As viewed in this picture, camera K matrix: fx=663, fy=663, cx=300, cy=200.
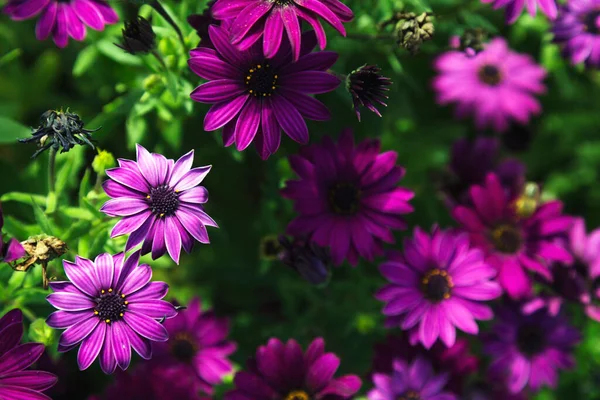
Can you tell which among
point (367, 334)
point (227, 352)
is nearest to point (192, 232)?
point (227, 352)

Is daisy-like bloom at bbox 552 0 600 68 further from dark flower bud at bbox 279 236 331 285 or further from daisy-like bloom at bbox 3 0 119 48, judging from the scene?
daisy-like bloom at bbox 3 0 119 48

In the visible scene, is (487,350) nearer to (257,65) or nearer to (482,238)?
(482,238)

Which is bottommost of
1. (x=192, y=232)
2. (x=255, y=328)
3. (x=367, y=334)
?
(x=255, y=328)

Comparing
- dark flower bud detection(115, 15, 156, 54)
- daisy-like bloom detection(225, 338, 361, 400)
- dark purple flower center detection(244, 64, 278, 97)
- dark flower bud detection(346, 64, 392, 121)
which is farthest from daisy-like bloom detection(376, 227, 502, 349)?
dark flower bud detection(115, 15, 156, 54)

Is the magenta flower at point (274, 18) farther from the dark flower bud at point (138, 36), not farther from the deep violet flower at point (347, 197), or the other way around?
the deep violet flower at point (347, 197)

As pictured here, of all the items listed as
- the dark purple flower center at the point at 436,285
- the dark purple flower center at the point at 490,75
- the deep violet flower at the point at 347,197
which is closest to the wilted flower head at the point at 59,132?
the deep violet flower at the point at 347,197

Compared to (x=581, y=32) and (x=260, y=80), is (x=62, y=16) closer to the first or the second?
(x=260, y=80)
